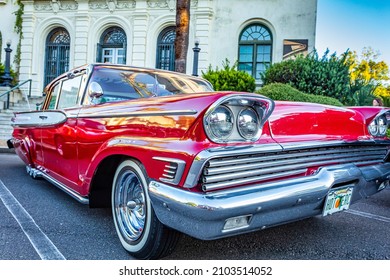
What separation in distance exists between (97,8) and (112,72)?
13.1 metres

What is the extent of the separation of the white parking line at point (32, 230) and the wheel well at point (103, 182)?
1.42ft

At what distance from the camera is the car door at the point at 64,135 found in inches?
108

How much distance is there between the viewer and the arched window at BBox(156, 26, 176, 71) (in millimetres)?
14023

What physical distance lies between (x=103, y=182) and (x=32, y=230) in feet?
2.41

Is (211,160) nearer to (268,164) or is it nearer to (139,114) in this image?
(268,164)

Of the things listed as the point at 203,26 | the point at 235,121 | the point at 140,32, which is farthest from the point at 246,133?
the point at 140,32

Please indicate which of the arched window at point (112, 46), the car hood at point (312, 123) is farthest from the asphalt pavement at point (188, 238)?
the arched window at point (112, 46)

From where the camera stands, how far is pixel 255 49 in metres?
13.5

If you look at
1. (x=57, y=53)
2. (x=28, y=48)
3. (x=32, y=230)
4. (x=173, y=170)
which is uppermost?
(x=28, y=48)

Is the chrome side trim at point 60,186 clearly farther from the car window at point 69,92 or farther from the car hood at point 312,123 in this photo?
the car hood at point 312,123

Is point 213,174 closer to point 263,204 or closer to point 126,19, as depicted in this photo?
point 263,204

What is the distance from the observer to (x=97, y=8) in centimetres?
1442

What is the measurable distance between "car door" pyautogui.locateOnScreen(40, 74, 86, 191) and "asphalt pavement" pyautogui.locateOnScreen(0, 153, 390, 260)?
1.17ft

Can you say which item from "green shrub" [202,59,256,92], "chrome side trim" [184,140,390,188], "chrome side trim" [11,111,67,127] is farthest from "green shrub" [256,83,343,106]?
"chrome side trim" [184,140,390,188]
